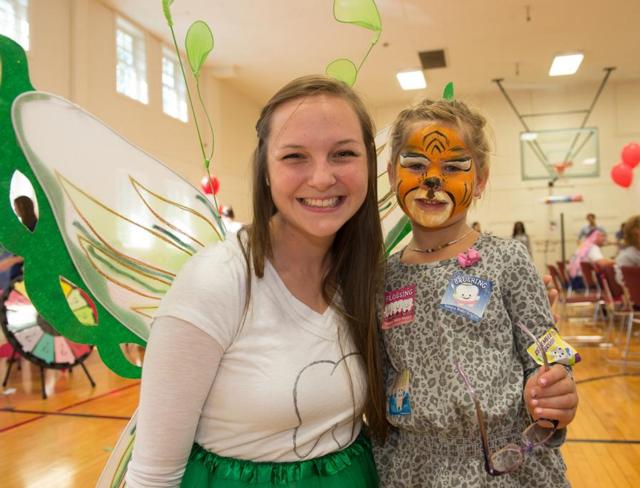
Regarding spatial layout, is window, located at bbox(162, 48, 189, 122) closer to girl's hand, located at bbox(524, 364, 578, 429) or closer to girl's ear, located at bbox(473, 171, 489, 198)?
girl's ear, located at bbox(473, 171, 489, 198)

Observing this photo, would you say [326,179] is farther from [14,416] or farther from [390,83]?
[390,83]

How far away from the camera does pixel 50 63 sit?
603cm

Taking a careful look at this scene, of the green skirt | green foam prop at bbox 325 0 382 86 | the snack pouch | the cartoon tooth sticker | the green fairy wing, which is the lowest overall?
the green skirt

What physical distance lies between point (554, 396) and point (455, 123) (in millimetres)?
653

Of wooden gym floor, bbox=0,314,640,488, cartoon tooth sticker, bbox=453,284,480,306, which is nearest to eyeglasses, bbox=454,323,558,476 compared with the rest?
cartoon tooth sticker, bbox=453,284,480,306

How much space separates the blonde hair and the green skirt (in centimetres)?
73

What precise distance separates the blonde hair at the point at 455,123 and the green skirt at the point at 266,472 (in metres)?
0.73

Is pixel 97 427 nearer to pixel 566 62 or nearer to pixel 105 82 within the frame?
pixel 105 82

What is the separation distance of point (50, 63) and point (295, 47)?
3.57 metres

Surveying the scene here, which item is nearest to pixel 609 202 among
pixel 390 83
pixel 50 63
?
pixel 390 83

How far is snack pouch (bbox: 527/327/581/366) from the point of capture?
1036 mm

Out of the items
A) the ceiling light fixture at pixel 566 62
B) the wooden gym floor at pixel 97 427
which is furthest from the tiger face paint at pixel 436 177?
the ceiling light fixture at pixel 566 62

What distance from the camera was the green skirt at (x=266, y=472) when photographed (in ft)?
3.42

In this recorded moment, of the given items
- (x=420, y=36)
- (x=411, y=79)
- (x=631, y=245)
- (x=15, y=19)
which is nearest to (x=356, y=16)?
(x=631, y=245)
